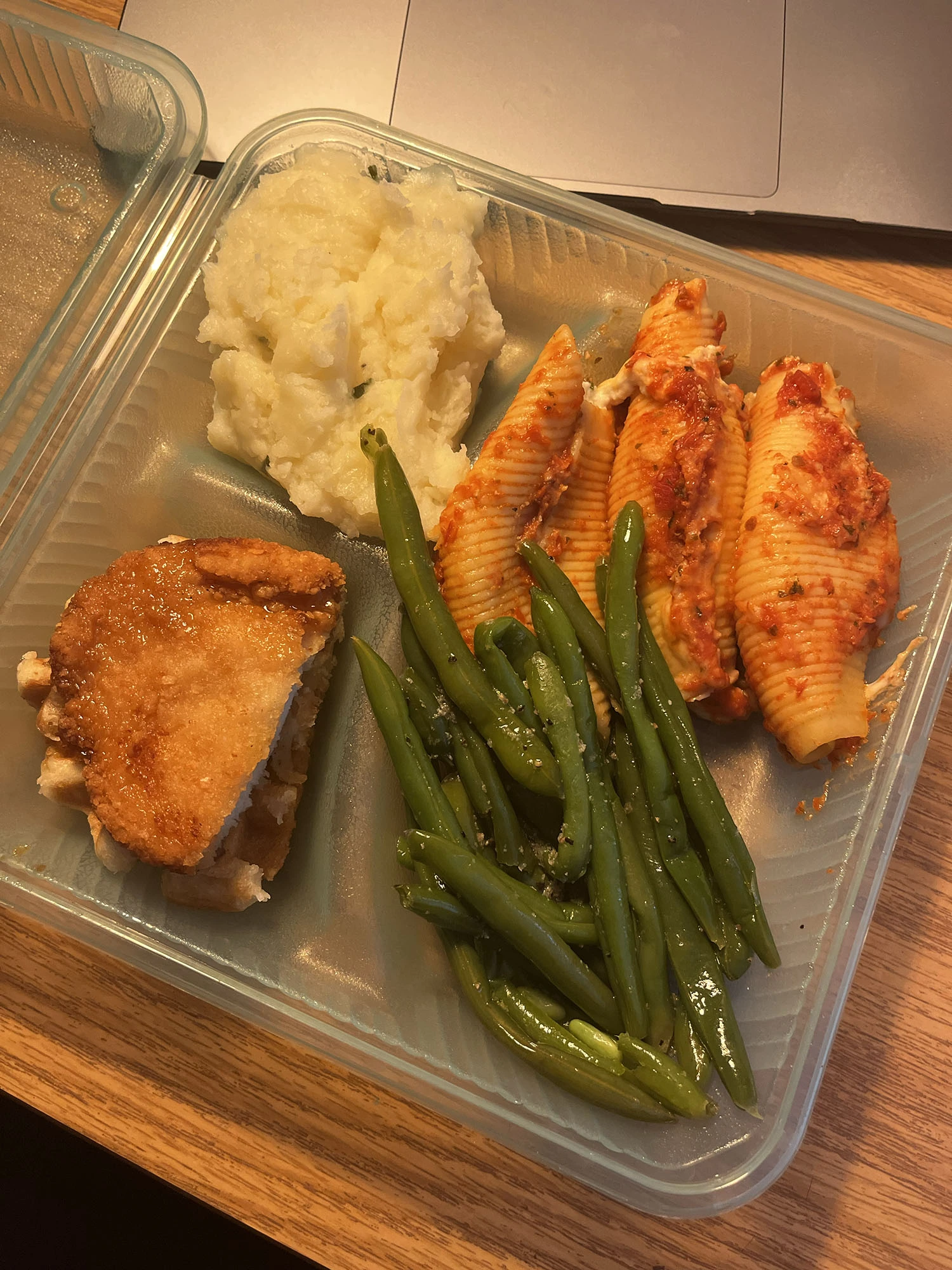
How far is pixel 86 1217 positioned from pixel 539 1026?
2.32 meters

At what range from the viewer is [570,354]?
238 centimetres

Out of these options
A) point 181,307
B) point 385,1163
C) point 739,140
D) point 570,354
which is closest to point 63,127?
point 181,307

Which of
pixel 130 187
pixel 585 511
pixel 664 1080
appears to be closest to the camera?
pixel 664 1080

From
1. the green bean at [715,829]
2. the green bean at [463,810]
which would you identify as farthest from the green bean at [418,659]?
the green bean at [715,829]

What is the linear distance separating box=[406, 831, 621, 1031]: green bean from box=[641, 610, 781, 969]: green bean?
0.40 m

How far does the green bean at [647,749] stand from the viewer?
82.1 inches

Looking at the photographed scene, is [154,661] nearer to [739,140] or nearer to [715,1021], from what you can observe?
[715,1021]

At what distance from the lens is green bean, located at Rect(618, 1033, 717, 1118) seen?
1.90 m

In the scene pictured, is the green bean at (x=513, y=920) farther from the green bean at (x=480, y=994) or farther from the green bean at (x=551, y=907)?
the green bean at (x=480, y=994)

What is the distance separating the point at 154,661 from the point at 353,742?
0.61 m

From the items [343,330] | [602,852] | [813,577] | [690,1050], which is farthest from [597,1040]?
[343,330]

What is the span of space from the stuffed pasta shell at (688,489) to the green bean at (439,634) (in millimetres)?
487

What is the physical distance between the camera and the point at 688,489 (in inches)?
90.0

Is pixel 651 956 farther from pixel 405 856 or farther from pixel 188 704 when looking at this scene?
pixel 188 704
